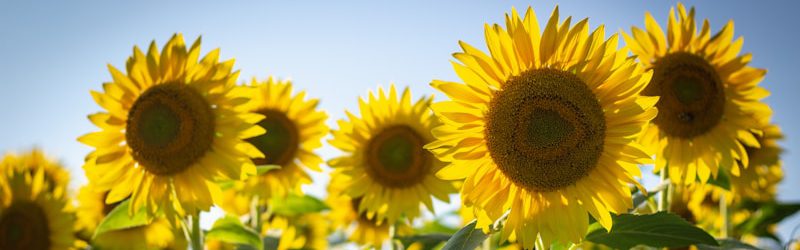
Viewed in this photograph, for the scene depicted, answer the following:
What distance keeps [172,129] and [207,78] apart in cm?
38

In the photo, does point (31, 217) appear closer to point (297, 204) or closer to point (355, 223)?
point (297, 204)

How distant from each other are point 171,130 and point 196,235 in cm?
64

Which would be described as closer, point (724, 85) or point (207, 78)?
point (207, 78)

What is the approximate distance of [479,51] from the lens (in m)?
2.79

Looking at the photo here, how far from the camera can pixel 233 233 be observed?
3.54m

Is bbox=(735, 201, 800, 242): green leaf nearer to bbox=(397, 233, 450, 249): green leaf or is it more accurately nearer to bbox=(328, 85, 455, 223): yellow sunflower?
bbox=(328, 85, 455, 223): yellow sunflower

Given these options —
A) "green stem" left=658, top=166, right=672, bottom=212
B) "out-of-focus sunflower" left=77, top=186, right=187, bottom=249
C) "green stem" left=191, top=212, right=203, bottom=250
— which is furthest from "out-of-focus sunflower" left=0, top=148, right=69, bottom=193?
"green stem" left=658, top=166, right=672, bottom=212

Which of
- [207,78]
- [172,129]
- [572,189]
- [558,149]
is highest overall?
[207,78]

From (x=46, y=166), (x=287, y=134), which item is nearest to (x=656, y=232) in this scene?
(x=287, y=134)

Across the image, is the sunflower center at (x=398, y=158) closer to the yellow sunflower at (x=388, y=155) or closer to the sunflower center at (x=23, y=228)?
the yellow sunflower at (x=388, y=155)

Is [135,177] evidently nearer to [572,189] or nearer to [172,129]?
[172,129]

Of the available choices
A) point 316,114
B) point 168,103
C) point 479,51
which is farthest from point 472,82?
point 316,114

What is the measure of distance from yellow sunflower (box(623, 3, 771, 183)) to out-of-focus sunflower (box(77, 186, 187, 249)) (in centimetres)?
441

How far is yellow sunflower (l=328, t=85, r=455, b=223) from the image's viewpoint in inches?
199
